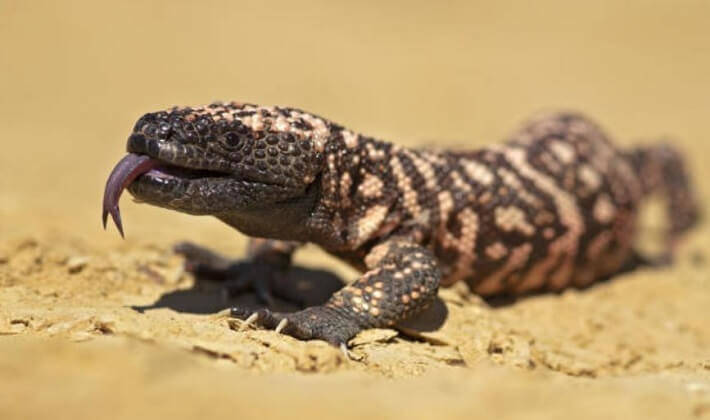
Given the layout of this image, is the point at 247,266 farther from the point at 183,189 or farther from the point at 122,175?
the point at 122,175

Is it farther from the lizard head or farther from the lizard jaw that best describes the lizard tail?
the lizard jaw

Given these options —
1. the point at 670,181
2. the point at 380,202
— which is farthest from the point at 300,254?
the point at 670,181

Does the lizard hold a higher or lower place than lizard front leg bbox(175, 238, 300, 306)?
higher

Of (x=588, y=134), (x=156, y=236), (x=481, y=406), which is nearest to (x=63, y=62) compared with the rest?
(x=156, y=236)

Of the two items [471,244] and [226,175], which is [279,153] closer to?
[226,175]

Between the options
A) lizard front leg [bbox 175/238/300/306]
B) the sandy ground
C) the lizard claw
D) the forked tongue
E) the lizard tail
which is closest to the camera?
the sandy ground

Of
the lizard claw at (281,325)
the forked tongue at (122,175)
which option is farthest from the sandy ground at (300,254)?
the forked tongue at (122,175)

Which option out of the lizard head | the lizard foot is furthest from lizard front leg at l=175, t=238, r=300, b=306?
the lizard foot
